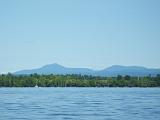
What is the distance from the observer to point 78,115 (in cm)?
4916

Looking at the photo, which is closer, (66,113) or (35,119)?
(35,119)

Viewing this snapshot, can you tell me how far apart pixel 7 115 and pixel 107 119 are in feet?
34.4

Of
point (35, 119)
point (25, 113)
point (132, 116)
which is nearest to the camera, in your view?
point (35, 119)

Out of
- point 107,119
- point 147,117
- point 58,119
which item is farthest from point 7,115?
point 147,117

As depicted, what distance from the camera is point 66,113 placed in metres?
51.9

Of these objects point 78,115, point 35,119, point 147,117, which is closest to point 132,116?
point 147,117

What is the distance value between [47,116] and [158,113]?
11654 millimetres

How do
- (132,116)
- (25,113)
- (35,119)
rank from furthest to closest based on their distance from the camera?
(25,113), (132,116), (35,119)

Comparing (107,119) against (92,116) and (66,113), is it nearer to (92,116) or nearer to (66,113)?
(92,116)

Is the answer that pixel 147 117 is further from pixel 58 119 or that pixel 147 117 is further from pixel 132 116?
pixel 58 119

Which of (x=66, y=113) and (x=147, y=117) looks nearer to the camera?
(x=147, y=117)

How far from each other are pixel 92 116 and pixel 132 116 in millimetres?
3916

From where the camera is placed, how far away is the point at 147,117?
46562mm

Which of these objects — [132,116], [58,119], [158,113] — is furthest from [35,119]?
[158,113]
